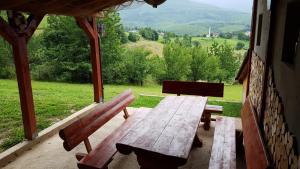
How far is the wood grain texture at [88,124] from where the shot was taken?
3111mm

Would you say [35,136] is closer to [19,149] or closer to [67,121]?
[19,149]

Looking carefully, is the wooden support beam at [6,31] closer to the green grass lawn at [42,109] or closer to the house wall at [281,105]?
the green grass lawn at [42,109]

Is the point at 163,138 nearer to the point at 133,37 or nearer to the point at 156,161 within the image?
the point at 156,161

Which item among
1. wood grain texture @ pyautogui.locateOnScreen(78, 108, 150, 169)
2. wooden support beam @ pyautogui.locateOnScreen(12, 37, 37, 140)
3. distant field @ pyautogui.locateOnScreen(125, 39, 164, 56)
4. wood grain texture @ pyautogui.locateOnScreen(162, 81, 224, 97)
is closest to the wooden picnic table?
wood grain texture @ pyautogui.locateOnScreen(78, 108, 150, 169)

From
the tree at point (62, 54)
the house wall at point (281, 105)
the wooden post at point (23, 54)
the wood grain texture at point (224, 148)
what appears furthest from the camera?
the tree at point (62, 54)

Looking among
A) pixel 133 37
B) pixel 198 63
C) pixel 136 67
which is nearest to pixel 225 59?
pixel 198 63

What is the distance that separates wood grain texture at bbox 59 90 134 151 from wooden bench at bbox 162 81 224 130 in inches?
55.0

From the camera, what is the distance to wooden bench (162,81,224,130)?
5586 mm

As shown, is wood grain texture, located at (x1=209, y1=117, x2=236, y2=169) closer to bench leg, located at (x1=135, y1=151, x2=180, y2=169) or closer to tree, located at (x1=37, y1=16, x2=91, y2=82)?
bench leg, located at (x1=135, y1=151, x2=180, y2=169)

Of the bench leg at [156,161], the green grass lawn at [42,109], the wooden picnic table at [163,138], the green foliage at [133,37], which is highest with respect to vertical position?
the green foliage at [133,37]

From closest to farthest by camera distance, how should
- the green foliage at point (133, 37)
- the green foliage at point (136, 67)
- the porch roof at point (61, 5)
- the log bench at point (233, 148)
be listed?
the log bench at point (233, 148) < the porch roof at point (61, 5) < the green foliage at point (136, 67) < the green foliage at point (133, 37)

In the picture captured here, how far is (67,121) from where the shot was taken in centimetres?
580

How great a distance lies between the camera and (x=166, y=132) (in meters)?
3.30

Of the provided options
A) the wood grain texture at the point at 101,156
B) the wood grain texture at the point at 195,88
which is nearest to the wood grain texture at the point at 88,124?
the wood grain texture at the point at 101,156
